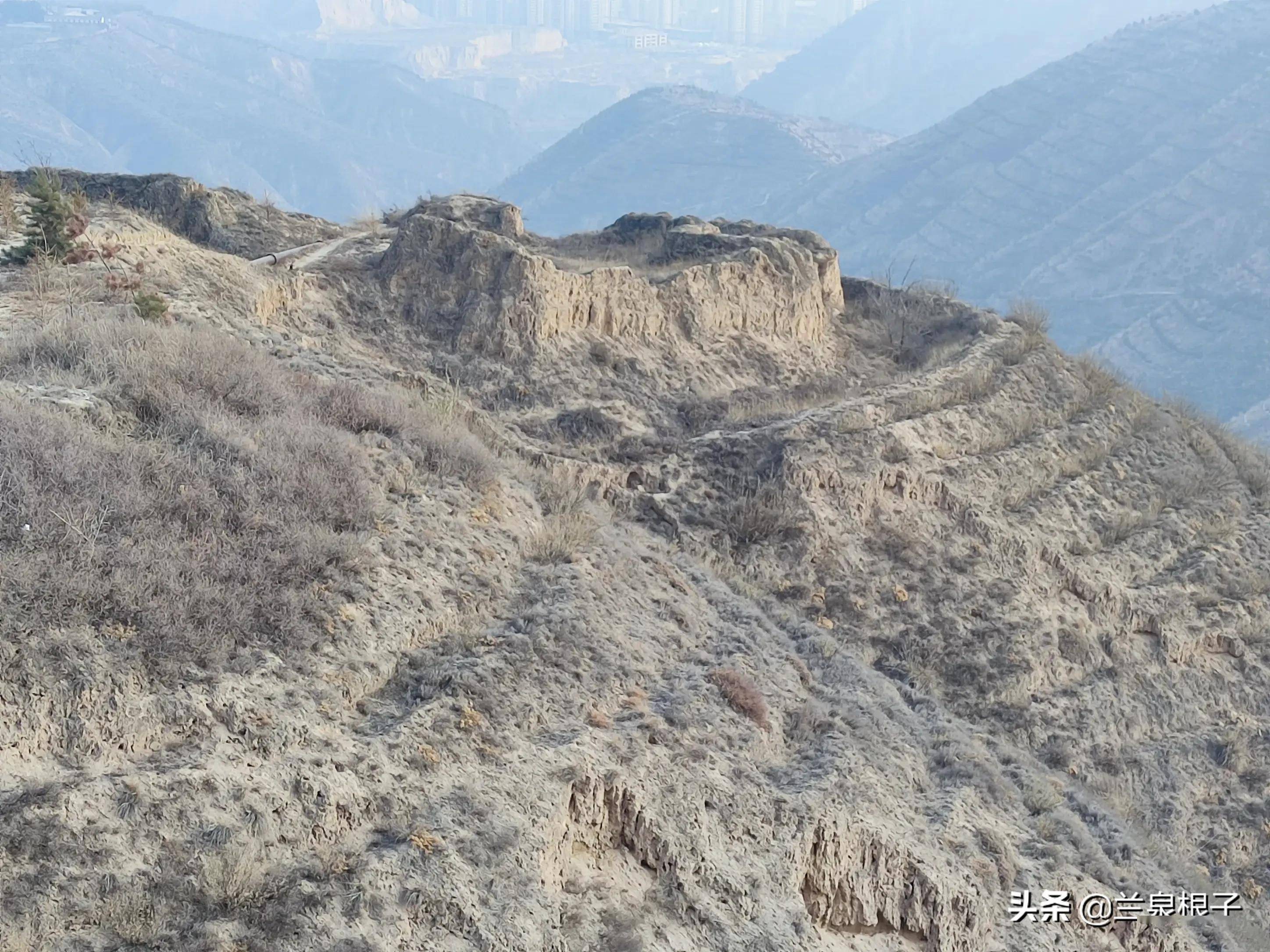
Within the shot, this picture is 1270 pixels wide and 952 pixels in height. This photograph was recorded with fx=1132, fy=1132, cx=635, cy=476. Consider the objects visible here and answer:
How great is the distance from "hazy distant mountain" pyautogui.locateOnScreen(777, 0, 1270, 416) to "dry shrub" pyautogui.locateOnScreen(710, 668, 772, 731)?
4375 inches

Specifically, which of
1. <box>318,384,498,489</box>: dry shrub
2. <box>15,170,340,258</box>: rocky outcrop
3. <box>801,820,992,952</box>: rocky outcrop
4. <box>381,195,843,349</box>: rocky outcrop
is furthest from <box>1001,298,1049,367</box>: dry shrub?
<box>15,170,340,258</box>: rocky outcrop

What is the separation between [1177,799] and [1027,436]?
5970mm

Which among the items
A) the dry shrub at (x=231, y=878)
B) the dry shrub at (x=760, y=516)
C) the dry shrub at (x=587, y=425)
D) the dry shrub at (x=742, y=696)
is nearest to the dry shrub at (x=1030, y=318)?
the dry shrub at (x=760, y=516)

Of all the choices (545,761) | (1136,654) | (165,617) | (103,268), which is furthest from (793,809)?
(103,268)

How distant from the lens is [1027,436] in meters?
17.3

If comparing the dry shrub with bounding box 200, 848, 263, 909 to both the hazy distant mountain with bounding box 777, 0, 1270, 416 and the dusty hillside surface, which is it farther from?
the hazy distant mountain with bounding box 777, 0, 1270, 416

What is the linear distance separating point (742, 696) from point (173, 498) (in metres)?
4.81

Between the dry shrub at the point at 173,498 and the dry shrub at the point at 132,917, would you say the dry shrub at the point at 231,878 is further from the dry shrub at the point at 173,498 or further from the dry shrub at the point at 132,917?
the dry shrub at the point at 173,498

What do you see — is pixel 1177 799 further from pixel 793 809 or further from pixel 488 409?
pixel 488 409

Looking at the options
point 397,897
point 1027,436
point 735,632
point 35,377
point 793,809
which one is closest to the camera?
point 397,897

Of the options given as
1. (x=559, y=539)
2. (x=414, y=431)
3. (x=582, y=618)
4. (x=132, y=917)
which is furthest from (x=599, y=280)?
(x=132, y=917)

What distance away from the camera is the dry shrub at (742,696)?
31.4ft

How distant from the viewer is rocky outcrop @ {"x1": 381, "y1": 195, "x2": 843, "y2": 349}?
17062 millimetres

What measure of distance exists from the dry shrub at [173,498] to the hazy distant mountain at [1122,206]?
113 metres
